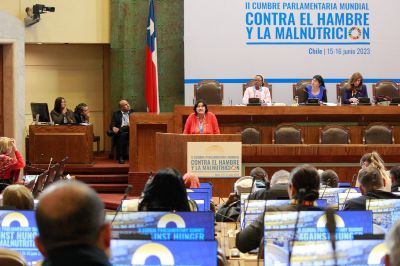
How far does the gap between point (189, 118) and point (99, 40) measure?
5735 mm

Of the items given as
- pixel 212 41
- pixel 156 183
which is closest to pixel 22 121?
pixel 212 41

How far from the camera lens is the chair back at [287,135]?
14328mm

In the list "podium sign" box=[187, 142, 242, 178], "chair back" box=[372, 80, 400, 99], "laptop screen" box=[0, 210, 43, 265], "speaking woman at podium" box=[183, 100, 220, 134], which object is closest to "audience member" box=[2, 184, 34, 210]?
"laptop screen" box=[0, 210, 43, 265]

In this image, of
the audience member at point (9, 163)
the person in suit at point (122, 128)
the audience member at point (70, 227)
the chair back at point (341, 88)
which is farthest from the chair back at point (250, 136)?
the audience member at point (70, 227)

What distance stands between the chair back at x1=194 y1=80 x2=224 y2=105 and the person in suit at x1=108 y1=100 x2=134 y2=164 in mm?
1648

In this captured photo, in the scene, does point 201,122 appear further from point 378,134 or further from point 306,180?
point 306,180

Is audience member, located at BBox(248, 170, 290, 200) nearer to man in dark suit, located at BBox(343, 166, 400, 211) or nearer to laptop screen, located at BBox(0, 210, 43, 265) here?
man in dark suit, located at BBox(343, 166, 400, 211)

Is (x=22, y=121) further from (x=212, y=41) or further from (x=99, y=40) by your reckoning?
(x=212, y=41)

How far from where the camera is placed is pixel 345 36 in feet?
57.7

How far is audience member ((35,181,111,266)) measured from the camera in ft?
7.93

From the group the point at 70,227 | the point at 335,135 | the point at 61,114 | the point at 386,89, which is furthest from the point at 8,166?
the point at 70,227

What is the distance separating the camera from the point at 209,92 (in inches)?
639

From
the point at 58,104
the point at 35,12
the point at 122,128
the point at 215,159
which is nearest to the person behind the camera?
the point at 215,159

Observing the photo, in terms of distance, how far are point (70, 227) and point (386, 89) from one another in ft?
48.4
